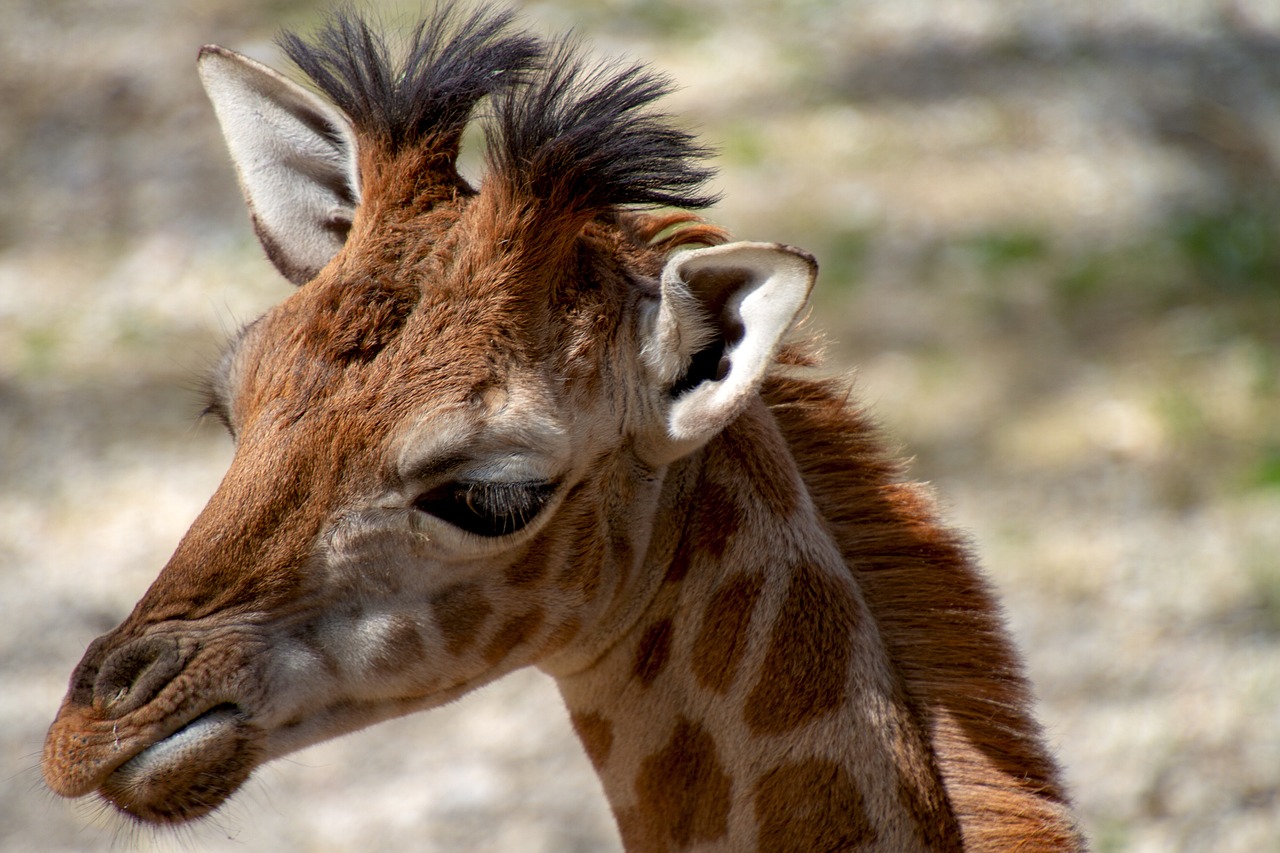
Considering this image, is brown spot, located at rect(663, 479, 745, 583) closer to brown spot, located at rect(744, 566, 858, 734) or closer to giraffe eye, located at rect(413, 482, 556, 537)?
brown spot, located at rect(744, 566, 858, 734)

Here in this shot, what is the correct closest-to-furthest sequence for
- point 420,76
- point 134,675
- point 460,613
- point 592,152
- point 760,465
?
point 134,675
point 460,613
point 592,152
point 760,465
point 420,76

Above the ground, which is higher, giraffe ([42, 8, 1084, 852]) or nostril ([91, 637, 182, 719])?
giraffe ([42, 8, 1084, 852])

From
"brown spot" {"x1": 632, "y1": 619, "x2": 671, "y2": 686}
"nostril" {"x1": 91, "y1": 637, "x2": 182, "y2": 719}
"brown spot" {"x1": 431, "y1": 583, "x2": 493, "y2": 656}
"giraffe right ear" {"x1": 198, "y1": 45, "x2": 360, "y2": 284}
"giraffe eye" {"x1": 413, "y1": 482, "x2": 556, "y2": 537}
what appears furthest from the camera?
"giraffe right ear" {"x1": 198, "y1": 45, "x2": 360, "y2": 284}

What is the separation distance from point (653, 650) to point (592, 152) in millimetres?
1172

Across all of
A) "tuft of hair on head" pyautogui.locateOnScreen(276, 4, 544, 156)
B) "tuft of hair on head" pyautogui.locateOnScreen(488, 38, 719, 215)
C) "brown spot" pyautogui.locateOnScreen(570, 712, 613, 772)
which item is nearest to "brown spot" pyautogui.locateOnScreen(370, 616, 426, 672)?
"brown spot" pyautogui.locateOnScreen(570, 712, 613, 772)

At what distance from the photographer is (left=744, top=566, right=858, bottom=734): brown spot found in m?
2.98

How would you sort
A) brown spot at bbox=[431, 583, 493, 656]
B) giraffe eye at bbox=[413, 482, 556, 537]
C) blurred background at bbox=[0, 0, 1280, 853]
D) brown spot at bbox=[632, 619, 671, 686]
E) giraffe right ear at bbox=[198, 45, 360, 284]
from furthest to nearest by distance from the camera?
1. blurred background at bbox=[0, 0, 1280, 853]
2. giraffe right ear at bbox=[198, 45, 360, 284]
3. brown spot at bbox=[632, 619, 671, 686]
4. brown spot at bbox=[431, 583, 493, 656]
5. giraffe eye at bbox=[413, 482, 556, 537]

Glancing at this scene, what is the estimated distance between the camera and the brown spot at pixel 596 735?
3.18 meters

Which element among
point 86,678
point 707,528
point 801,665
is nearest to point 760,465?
point 707,528

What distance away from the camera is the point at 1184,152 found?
26.7ft

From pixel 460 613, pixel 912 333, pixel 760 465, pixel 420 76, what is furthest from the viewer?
pixel 912 333

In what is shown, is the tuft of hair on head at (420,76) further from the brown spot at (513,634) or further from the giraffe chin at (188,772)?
the giraffe chin at (188,772)

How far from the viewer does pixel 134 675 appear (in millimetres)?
2682

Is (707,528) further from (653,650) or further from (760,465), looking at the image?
(653,650)
